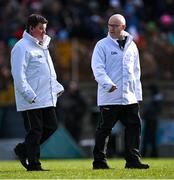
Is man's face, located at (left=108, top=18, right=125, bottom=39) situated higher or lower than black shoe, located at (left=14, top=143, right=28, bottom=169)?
higher

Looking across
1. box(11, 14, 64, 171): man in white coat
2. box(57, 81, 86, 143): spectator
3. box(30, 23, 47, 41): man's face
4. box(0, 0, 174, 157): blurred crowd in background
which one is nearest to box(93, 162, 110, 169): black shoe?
box(11, 14, 64, 171): man in white coat

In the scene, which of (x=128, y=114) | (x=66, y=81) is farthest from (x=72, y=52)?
(x=128, y=114)

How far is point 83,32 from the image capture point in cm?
2736

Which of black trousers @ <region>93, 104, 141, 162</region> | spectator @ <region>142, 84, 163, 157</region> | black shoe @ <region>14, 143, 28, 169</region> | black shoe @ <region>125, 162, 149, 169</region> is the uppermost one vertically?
black trousers @ <region>93, 104, 141, 162</region>

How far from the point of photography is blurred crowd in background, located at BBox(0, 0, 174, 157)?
26.0 m

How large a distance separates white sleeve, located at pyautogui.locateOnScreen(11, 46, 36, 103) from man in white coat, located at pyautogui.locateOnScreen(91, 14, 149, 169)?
1159 mm

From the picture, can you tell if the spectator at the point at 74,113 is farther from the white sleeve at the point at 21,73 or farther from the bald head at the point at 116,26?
the white sleeve at the point at 21,73

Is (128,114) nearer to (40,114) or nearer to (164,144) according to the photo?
(40,114)

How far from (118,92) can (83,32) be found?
13.2 m

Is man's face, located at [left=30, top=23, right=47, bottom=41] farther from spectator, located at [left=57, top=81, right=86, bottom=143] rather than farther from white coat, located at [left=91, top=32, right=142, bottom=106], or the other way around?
spectator, located at [left=57, top=81, right=86, bottom=143]

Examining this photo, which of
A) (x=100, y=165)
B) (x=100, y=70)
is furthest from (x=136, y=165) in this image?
(x=100, y=70)

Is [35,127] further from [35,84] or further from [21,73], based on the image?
[21,73]

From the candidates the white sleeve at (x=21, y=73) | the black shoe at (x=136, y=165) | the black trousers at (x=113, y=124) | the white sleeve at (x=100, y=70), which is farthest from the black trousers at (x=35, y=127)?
the black shoe at (x=136, y=165)

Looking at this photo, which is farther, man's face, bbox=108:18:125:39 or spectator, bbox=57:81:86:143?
spectator, bbox=57:81:86:143
